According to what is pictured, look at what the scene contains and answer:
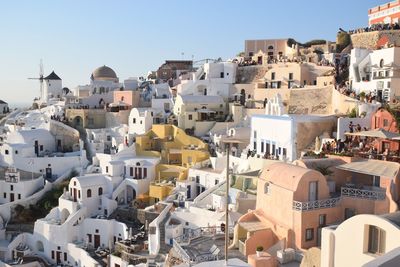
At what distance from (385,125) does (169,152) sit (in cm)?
1788

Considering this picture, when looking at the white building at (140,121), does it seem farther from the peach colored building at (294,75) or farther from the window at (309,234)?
the window at (309,234)

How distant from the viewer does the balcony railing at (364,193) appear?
17.0 metres

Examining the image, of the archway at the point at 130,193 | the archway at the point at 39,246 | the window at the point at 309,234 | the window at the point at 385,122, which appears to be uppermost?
the window at the point at 385,122

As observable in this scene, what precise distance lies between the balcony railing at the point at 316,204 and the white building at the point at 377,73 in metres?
11.4

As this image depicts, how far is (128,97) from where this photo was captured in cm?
4722

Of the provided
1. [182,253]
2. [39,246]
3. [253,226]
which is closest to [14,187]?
[39,246]

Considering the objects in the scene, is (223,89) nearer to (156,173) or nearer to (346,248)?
(156,173)

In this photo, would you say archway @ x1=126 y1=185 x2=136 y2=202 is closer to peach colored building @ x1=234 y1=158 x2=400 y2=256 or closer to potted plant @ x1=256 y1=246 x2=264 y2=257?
peach colored building @ x1=234 y1=158 x2=400 y2=256

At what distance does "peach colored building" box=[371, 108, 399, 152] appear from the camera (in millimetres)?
19203

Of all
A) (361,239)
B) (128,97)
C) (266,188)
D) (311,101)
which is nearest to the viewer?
(361,239)

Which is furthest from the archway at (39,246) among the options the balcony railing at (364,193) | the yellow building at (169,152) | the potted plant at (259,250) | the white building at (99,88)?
the balcony railing at (364,193)

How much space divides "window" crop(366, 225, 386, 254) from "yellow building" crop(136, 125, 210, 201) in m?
20.7

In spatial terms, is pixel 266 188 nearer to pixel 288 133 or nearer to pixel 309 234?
pixel 309 234

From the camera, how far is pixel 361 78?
31.2 metres
